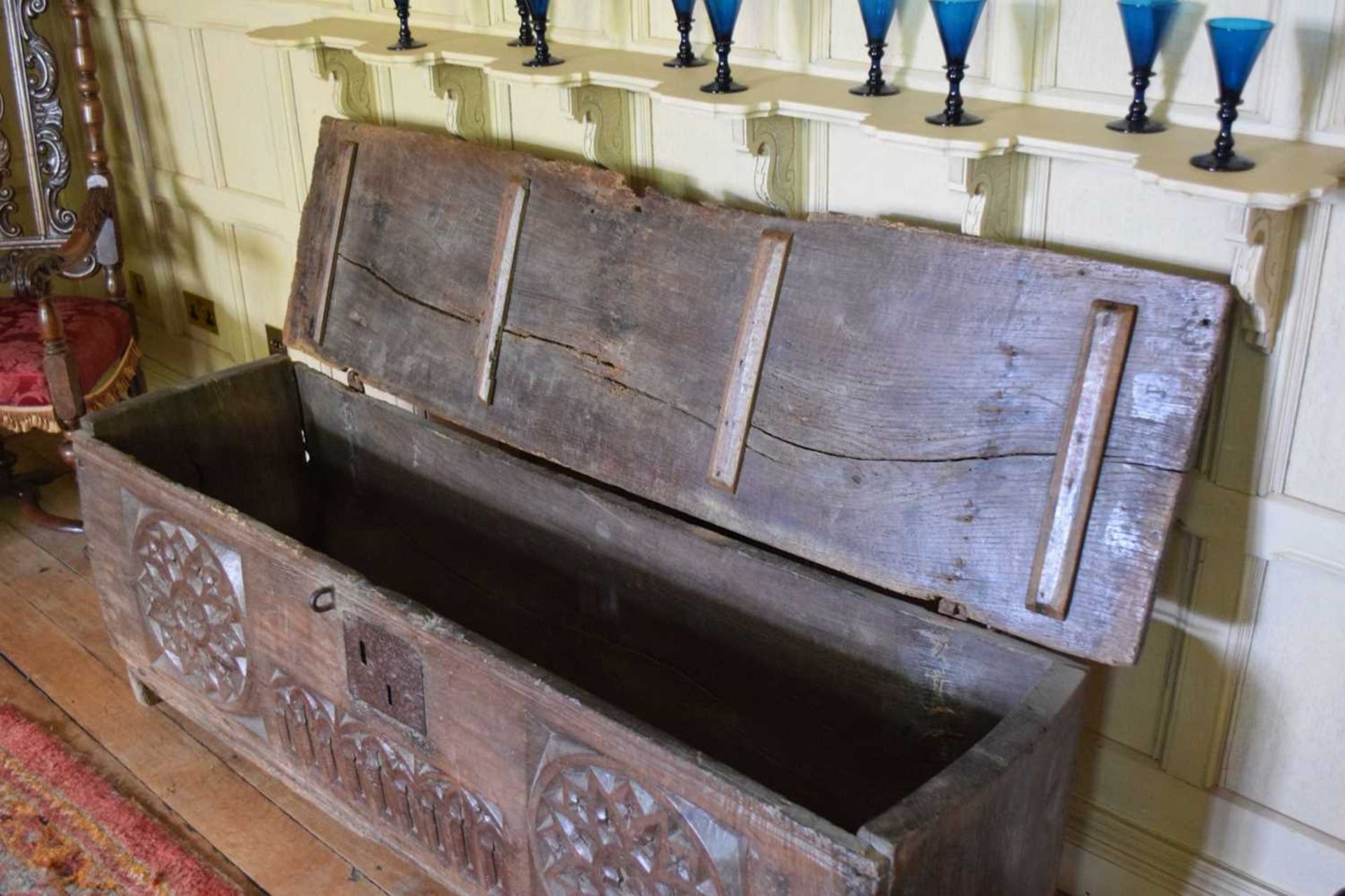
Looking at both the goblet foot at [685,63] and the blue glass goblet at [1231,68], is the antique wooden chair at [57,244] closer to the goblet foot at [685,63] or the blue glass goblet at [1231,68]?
the goblet foot at [685,63]

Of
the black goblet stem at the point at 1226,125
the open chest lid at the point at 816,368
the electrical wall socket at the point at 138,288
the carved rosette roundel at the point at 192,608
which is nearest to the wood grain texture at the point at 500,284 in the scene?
the open chest lid at the point at 816,368

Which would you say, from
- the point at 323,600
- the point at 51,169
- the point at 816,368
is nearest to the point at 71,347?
the point at 51,169

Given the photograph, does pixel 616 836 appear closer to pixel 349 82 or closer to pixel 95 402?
pixel 349 82

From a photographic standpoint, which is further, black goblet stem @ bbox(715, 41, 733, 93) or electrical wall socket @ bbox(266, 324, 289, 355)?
electrical wall socket @ bbox(266, 324, 289, 355)

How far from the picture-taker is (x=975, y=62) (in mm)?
1664

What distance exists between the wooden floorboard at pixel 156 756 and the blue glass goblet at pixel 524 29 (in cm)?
133

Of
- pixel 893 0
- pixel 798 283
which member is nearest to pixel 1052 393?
pixel 798 283

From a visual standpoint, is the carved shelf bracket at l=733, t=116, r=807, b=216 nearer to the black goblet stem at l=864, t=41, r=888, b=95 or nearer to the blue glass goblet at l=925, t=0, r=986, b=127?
the black goblet stem at l=864, t=41, r=888, b=95

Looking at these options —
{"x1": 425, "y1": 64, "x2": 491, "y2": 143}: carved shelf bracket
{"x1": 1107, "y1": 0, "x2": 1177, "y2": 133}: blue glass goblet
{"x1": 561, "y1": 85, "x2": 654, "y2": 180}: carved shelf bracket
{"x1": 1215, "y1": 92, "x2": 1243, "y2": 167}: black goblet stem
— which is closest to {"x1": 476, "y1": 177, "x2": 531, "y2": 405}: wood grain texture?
{"x1": 561, "y1": 85, "x2": 654, "y2": 180}: carved shelf bracket

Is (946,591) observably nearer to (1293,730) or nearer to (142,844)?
(1293,730)

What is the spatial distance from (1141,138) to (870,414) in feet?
1.55

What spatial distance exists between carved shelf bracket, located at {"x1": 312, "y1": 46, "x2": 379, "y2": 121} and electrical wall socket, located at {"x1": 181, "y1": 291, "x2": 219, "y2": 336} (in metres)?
0.97

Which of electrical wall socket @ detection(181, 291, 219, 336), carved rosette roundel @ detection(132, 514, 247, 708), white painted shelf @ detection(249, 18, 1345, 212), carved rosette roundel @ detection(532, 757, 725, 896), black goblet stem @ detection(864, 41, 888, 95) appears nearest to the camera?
white painted shelf @ detection(249, 18, 1345, 212)

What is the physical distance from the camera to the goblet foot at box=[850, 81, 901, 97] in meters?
1.69
